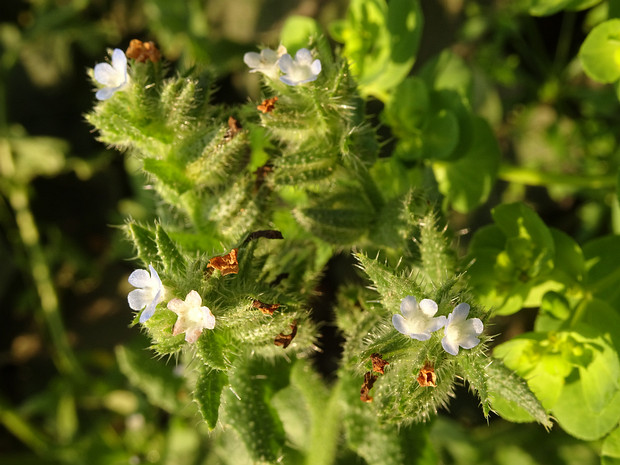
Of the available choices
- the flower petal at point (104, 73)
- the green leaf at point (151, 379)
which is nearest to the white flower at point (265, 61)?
the flower petal at point (104, 73)

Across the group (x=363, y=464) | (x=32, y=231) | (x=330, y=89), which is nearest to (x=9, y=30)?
(x=32, y=231)

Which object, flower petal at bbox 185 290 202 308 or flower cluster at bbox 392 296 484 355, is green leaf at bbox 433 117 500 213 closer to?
flower cluster at bbox 392 296 484 355

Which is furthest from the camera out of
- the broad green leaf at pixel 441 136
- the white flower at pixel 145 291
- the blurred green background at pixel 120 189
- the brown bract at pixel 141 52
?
the blurred green background at pixel 120 189

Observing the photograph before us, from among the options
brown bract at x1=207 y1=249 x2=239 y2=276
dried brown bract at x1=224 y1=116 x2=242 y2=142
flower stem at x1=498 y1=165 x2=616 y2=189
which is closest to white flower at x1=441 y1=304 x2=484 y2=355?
brown bract at x1=207 y1=249 x2=239 y2=276

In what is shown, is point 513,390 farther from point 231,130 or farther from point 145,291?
point 231,130

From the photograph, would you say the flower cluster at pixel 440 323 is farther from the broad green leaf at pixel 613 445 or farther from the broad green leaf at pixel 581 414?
the broad green leaf at pixel 613 445
